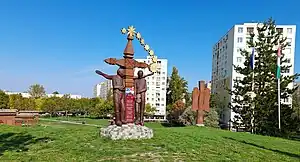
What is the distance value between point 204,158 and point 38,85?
8397cm

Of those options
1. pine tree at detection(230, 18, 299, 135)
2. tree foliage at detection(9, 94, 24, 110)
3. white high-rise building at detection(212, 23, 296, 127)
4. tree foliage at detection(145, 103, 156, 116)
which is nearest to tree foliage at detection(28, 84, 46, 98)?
tree foliage at detection(9, 94, 24, 110)

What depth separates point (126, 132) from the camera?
32.6ft

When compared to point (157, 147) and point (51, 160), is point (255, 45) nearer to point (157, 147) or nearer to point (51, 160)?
point (157, 147)

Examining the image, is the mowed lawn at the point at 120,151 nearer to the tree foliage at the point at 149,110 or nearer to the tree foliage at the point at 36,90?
the tree foliage at the point at 149,110

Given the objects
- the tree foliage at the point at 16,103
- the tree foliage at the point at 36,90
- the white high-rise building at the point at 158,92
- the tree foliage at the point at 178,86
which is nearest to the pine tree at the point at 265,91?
the tree foliage at the point at 178,86

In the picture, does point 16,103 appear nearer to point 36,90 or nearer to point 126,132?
point 36,90

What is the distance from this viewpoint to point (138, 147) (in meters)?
8.44

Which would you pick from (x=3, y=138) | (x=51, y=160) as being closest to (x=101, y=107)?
(x=3, y=138)

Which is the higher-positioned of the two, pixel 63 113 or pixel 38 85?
pixel 38 85

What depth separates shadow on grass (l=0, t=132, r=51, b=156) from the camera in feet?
28.6

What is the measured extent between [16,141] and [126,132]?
13.3 feet

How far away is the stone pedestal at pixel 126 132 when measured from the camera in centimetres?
984

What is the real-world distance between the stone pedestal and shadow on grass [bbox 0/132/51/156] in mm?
2235

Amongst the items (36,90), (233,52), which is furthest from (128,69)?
(36,90)
